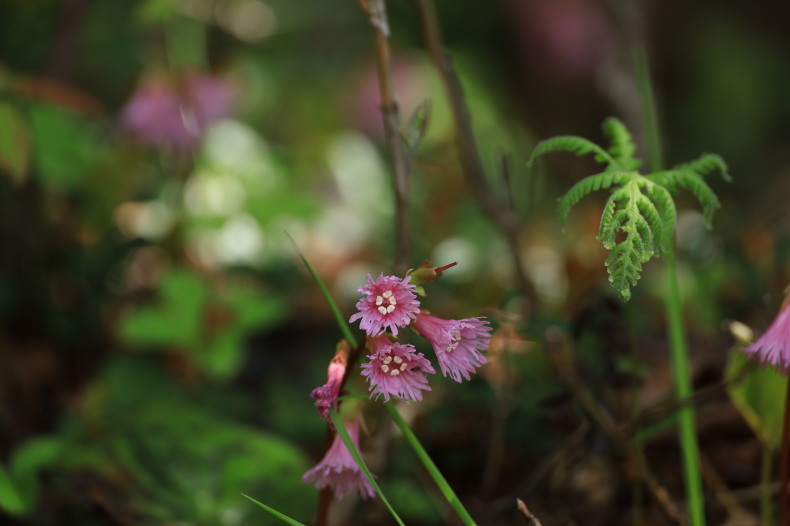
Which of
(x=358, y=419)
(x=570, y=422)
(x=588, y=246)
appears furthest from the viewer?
(x=588, y=246)

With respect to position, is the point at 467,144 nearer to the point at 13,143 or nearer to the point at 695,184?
the point at 695,184

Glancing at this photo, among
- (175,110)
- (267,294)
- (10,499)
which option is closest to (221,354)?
(267,294)

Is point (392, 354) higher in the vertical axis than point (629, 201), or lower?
lower

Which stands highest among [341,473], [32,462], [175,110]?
[175,110]

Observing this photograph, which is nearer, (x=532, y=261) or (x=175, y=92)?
(x=175, y=92)

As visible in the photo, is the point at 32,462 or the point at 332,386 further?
the point at 32,462

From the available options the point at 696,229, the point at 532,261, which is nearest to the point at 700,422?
the point at 696,229

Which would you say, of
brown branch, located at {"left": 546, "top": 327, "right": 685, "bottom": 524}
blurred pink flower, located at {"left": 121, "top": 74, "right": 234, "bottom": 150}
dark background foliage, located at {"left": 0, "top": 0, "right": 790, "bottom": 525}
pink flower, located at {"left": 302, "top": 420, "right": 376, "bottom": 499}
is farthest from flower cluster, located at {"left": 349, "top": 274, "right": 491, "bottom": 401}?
blurred pink flower, located at {"left": 121, "top": 74, "right": 234, "bottom": 150}

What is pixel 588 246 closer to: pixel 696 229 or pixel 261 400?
pixel 696 229

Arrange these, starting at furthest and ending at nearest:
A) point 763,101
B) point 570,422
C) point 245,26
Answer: point 763,101
point 245,26
point 570,422
